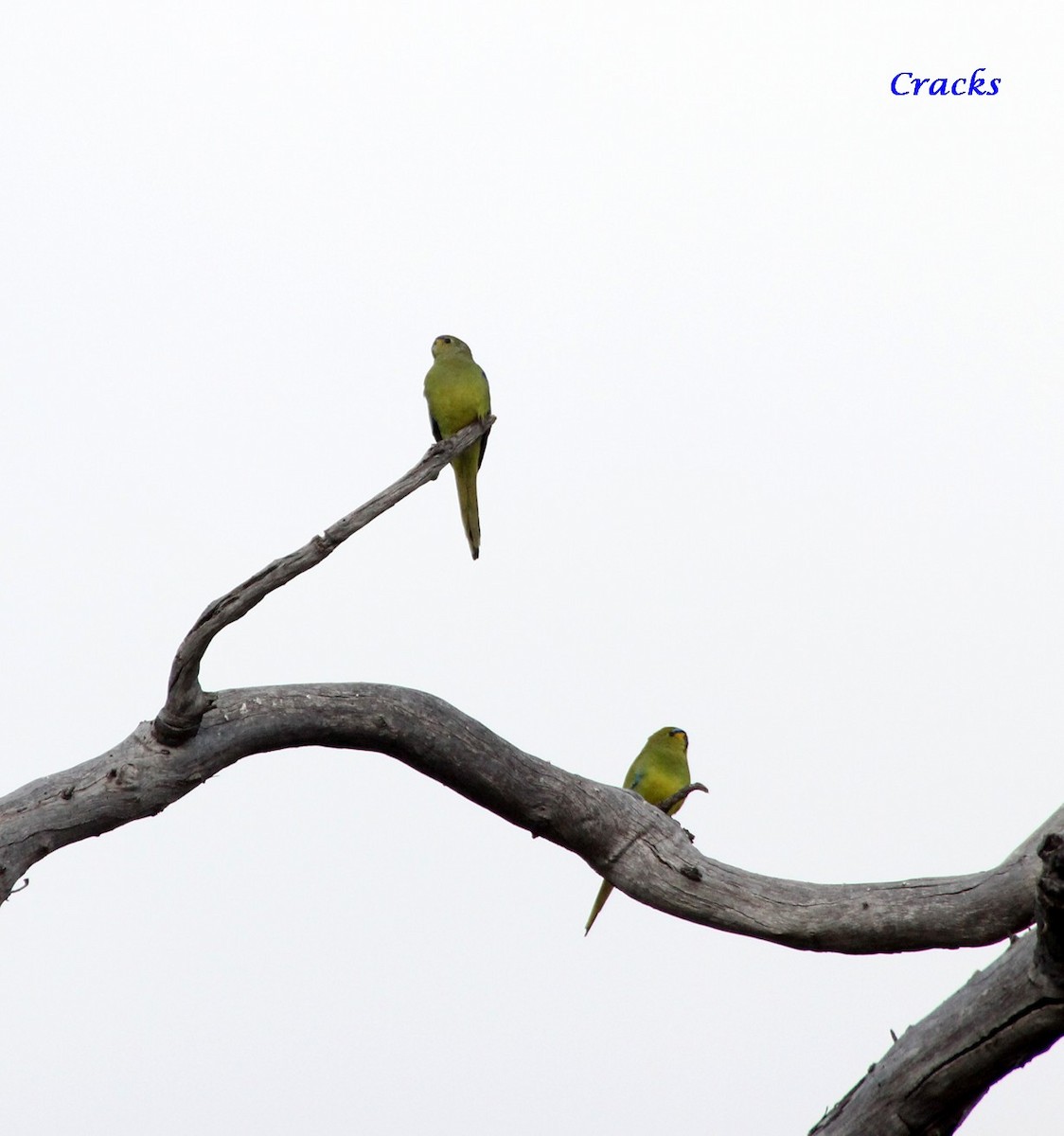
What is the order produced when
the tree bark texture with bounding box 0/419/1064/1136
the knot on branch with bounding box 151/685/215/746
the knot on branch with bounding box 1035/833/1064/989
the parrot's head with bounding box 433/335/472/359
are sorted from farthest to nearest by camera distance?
the parrot's head with bounding box 433/335/472/359, the knot on branch with bounding box 151/685/215/746, the tree bark texture with bounding box 0/419/1064/1136, the knot on branch with bounding box 1035/833/1064/989

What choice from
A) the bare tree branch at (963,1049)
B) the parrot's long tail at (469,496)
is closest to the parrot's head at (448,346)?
the parrot's long tail at (469,496)

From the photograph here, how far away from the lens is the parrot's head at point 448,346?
5371 mm

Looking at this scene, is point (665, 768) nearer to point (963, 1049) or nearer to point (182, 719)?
point (963, 1049)

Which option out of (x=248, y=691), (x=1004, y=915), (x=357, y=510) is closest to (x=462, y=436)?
(x=357, y=510)

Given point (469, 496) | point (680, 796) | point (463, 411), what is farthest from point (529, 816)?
point (463, 411)

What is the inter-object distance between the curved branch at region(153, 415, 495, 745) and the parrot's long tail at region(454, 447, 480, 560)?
0.98 meters

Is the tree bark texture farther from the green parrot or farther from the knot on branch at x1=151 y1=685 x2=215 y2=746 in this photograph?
the green parrot

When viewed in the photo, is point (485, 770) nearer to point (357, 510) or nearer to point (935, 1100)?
point (357, 510)

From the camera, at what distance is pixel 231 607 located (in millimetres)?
3633

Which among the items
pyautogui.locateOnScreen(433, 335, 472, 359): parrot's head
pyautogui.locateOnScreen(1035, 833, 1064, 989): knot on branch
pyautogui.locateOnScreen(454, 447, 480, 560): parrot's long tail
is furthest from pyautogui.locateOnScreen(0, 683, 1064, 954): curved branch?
pyautogui.locateOnScreen(433, 335, 472, 359): parrot's head

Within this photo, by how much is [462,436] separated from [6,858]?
1992 millimetres

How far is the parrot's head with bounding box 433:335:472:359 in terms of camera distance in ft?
17.6

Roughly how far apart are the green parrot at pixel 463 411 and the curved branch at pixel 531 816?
1092 millimetres

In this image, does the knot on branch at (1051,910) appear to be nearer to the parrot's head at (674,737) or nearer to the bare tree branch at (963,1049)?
the bare tree branch at (963,1049)
